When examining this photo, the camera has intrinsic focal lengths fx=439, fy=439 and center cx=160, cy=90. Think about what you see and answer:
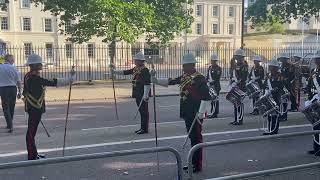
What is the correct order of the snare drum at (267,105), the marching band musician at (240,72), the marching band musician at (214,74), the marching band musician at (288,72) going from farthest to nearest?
1. the marching band musician at (214,74)
2. the marching band musician at (288,72)
3. the marching band musician at (240,72)
4. the snare drum at (267,105)

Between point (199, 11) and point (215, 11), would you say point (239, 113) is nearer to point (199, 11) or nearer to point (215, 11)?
point (199, 11)

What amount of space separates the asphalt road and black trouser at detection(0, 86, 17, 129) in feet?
1.34

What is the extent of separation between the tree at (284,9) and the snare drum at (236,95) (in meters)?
11.3

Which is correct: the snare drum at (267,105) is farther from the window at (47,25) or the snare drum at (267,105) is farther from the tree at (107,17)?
the window at (47,25)

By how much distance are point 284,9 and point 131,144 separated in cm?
1829

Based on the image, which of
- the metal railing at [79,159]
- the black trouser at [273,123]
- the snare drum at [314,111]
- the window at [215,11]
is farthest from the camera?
the window at [215,11]

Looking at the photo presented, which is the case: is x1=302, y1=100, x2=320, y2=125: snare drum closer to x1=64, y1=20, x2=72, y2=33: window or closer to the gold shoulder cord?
the gold shoulder cord

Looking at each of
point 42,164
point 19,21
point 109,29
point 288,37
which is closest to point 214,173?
point 42,164

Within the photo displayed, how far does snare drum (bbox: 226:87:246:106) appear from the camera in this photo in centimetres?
1211

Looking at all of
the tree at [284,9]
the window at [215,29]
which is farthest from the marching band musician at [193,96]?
the window at [215,29]

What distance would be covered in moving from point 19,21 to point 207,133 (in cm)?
5768

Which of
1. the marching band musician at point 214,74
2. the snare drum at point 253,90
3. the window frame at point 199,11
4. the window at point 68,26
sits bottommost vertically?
the snare drum at point 253,90

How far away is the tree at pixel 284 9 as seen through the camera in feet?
73.8

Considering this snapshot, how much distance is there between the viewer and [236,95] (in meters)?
12.2
